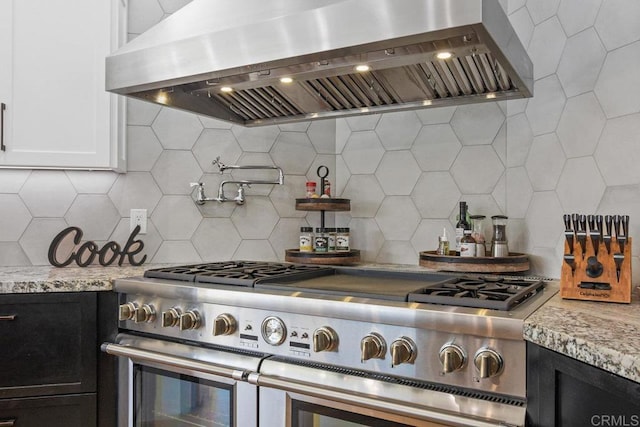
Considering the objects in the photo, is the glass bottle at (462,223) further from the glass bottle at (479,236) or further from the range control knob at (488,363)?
the range control knob at (488,363)

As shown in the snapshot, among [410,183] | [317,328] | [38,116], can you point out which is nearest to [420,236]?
[410,183]

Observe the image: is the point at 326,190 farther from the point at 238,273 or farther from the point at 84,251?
the point at 84,251

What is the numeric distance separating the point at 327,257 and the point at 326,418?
2.79ft

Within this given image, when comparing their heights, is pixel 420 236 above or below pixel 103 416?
above

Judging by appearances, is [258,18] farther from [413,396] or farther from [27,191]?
[27,191]

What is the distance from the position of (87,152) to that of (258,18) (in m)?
0.96

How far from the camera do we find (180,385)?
59.9 inches

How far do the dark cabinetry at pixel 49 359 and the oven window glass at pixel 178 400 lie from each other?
140 mm

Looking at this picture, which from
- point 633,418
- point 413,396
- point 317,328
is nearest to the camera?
point 633,418

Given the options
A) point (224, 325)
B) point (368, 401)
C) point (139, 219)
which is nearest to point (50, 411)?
point (224, 325)

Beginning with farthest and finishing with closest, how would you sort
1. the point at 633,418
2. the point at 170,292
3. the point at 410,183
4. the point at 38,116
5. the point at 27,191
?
the point at 410,183 < the point at 27,191 < the point at 38,116 < the point at 170,292 < the point at 633,418

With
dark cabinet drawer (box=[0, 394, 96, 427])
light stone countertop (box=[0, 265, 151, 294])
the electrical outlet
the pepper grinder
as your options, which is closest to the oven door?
dark cabinet drawer (box=[0, 394, 96, 427])

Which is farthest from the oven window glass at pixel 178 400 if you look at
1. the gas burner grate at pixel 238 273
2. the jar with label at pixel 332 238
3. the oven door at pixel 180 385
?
the jar with label at pixel 332 238

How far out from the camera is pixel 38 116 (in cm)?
182
